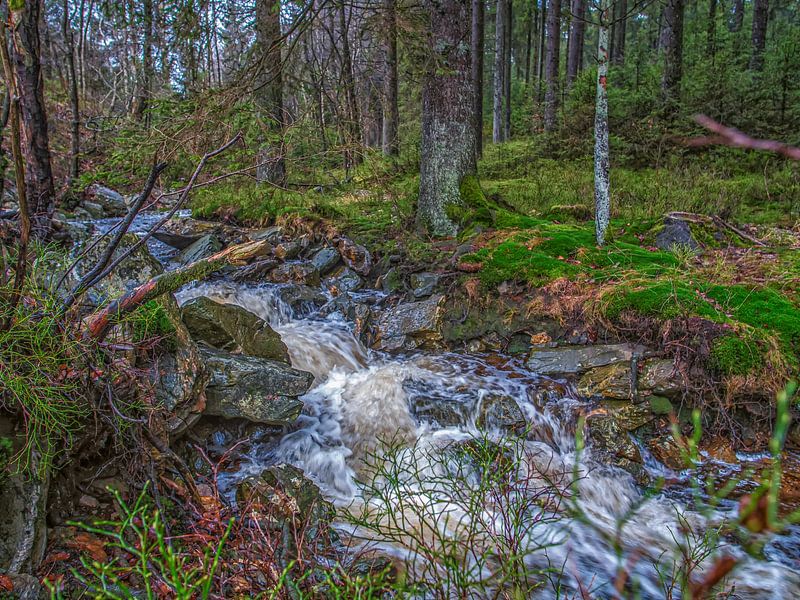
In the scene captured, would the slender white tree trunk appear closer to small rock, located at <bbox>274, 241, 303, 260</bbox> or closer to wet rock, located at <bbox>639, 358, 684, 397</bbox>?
wet rock, located at <bbox>639, 358, 684, 397</bbox>

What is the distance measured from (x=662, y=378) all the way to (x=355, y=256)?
4800mm

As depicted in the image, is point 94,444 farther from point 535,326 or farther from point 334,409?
point 535,326

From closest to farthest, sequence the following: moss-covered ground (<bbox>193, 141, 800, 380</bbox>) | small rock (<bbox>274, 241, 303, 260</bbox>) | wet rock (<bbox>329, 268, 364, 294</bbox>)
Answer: moss-covered ground (<bbox>193, 141, 800, 380</bbox>) < wet rock (<bbox>329, 268, 364, 294</bbox>) < small rock (<bbox>274, 241, 303, 260</bbox>)

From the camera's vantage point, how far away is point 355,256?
25.6 feet

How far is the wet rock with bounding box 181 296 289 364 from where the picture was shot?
5.27 m

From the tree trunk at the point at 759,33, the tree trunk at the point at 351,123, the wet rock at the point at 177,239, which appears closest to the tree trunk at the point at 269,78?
the tree trunk at the point at 351,123

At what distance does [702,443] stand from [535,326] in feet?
6.77

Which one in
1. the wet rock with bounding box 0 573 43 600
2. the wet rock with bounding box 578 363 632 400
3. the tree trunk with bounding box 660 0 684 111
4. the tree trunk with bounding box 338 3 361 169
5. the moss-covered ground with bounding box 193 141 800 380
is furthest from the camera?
the tree trunk with bounding box 660 0 684 111

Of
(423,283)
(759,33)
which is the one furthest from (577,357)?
(759,33)

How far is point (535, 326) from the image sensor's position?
5809 mm

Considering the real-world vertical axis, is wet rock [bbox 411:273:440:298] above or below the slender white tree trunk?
below

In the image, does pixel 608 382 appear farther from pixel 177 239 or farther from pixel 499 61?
pixel 499 61

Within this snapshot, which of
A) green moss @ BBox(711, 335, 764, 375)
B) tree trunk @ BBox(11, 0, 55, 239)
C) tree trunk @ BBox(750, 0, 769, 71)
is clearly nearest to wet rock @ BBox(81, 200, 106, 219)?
tree trunk @ BBox(11, 0, 55, 239)

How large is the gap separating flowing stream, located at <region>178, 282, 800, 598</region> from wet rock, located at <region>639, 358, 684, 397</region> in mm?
642
